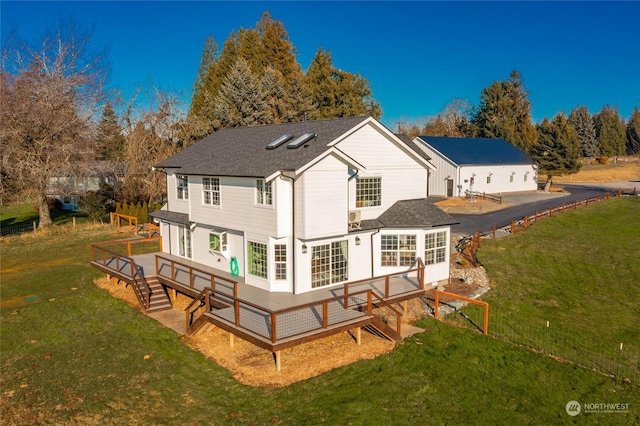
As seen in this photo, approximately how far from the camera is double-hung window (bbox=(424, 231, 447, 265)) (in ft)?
68.7

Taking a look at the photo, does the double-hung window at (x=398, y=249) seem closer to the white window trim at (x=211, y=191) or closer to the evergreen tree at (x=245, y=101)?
the white window trim at (x=211, y=191)

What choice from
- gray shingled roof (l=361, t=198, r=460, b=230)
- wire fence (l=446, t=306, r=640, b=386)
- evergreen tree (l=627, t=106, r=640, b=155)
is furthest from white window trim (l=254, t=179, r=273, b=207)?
evergreen tree (l=627, t=106, r=640, b=155)

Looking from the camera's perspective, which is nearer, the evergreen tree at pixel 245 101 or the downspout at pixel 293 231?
the downspout at pixel 293 231

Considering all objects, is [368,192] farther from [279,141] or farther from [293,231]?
[293,231]

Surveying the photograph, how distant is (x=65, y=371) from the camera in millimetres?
14562

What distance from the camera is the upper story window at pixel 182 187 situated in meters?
24.7

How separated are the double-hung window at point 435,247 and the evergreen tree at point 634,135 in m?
109

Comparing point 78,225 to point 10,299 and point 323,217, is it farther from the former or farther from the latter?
point 323,217

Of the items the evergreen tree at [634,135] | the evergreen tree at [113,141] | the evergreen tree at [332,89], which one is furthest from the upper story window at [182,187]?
the evergreen tree at [634,135]

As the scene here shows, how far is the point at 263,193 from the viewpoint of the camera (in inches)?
728

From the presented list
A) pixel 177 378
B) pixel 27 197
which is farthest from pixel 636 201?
pixel 27 197

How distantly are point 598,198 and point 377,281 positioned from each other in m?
35.9

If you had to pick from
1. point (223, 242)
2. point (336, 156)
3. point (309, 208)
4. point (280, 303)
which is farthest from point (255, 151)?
point (280, 303)

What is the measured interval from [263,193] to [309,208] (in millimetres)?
2152
